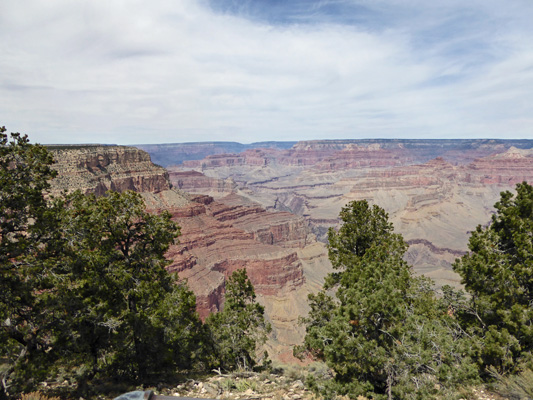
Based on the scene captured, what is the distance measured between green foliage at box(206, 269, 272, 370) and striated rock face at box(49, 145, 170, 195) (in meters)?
81.8

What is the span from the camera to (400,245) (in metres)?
20.2

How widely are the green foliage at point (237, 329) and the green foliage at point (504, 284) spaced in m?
13.8

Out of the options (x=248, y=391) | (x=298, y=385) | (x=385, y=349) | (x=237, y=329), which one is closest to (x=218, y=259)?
(x=237, y=329)

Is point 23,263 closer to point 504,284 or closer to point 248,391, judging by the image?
point 248,391

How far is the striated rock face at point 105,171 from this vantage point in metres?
99.0

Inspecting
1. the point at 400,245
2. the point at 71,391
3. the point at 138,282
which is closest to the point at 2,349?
the point at 71,391

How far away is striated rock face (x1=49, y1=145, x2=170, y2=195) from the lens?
9900 cm

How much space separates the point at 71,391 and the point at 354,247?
17.2 meters

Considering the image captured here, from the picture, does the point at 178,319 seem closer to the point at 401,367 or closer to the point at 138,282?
the point at 138,282

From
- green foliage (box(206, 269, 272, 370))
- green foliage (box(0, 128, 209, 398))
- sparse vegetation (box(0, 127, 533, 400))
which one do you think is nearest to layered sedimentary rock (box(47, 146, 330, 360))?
green foliage (box(206, 269, 272, 370))

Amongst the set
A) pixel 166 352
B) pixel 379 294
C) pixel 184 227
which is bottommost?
pixel 184 227

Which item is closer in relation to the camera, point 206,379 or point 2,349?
point 2,349

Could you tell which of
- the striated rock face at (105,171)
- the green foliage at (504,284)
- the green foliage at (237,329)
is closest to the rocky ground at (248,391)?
the green foliage at (504,284)

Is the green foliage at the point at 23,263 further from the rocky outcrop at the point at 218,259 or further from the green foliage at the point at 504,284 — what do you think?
the rocky outcrop at the point at 218,259
